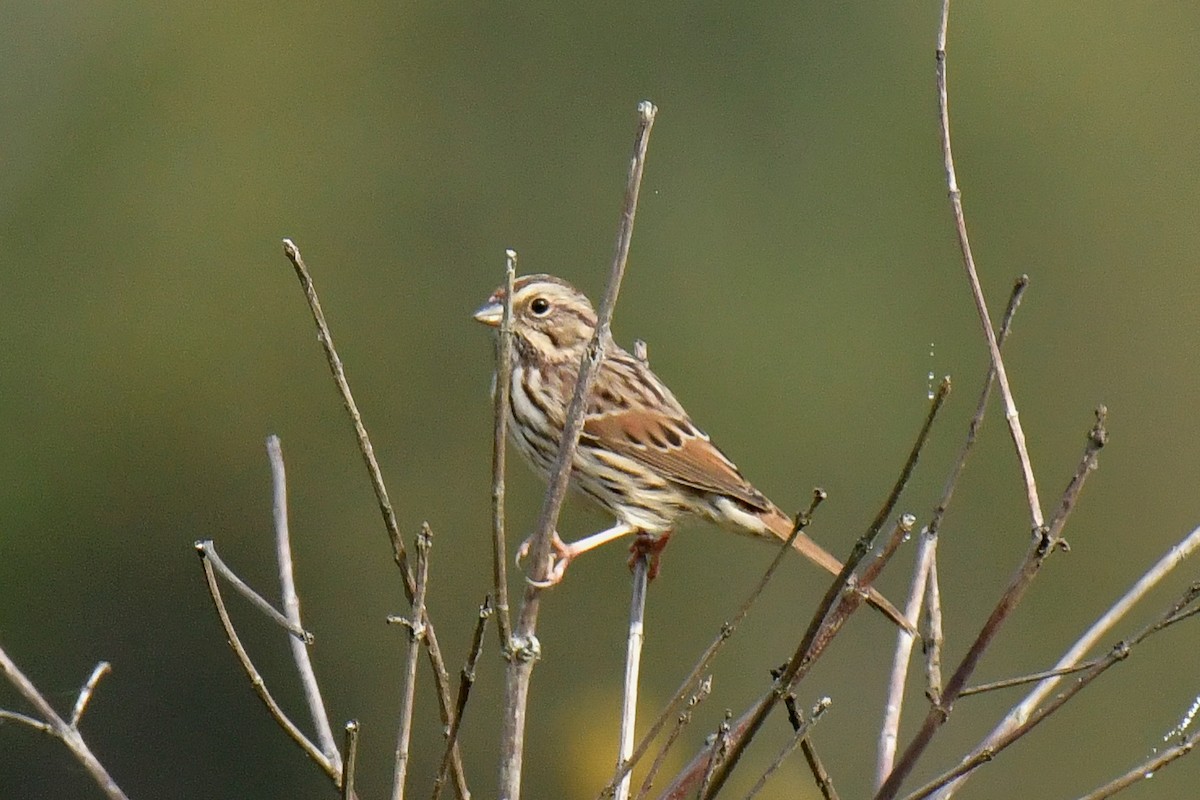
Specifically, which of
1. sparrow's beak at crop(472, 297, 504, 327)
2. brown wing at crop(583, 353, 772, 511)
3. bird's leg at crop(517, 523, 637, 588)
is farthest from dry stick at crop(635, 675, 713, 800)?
brown wing at crop(583, 353, 772, 511)

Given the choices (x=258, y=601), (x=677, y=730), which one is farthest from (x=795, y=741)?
(x=258, y=601)

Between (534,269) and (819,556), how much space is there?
12781 millimetres

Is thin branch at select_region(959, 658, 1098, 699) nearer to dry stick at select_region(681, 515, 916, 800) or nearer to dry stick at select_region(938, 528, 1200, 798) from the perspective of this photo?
dry stick at select_region(938, 528, 1200, 798)

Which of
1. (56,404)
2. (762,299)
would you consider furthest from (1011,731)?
(56,404)

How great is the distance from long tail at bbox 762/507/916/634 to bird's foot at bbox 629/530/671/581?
303 mm

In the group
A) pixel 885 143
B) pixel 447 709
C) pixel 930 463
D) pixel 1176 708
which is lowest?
pixel 1176 708

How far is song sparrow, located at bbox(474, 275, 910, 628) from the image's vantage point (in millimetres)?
5168

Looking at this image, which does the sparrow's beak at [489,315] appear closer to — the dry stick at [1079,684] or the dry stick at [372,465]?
the dry stick at [372,465]

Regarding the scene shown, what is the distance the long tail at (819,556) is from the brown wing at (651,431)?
0.06 m

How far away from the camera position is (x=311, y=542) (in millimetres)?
18688

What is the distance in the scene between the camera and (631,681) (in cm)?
331

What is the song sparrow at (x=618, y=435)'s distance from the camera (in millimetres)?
5168

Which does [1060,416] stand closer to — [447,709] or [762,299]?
[762,299]

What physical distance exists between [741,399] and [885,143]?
462 cm
